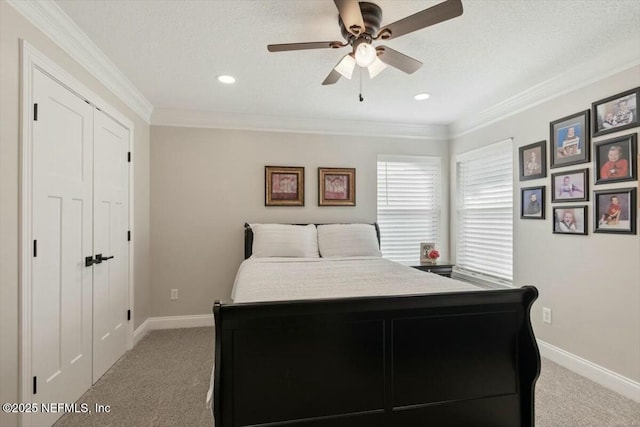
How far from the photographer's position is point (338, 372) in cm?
153

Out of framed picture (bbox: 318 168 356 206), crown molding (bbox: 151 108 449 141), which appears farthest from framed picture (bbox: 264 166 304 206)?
crown molding (bbox: 151 108 449 141)

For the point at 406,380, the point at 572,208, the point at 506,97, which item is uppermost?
the point at 506,97

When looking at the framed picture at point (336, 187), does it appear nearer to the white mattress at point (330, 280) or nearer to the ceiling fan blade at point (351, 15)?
the white mattress at point (330, 280)

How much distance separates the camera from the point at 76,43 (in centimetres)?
215

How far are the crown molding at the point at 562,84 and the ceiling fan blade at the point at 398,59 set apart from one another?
1533mm

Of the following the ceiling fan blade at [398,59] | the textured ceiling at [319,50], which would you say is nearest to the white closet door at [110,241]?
the textured ceiling at [319,50]

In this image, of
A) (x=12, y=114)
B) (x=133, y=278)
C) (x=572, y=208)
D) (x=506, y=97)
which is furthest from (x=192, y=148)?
(x=572, y=208)

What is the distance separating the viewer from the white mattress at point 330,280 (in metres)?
1.85

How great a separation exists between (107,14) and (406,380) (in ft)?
8.59

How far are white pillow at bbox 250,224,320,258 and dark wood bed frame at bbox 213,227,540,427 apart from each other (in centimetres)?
200

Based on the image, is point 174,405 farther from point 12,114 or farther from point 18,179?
point 12,114

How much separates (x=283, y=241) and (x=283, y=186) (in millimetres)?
770

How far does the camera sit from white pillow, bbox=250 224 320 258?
137 inches

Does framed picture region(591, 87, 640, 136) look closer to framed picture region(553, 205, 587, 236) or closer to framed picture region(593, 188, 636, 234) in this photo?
framed picture region(593, 188, 636, 234)
